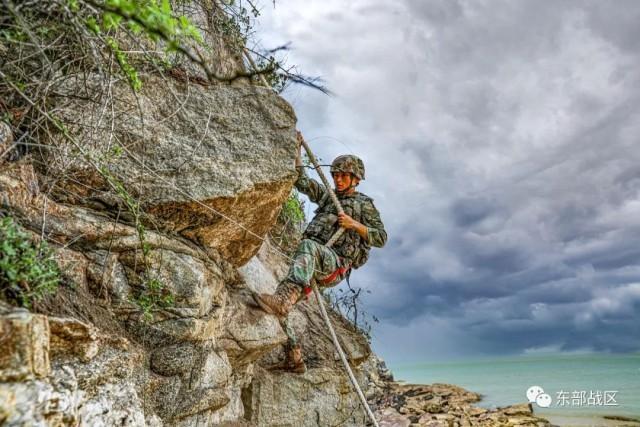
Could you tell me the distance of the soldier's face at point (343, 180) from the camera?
7.18 m

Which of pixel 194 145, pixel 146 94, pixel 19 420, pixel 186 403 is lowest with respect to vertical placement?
pixel 19 420

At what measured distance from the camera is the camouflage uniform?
6.34 meters

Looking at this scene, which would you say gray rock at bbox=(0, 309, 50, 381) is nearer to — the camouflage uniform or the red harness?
the camouflage uniform

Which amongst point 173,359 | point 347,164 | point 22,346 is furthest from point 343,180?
point 22,346

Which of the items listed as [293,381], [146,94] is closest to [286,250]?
[293,381]

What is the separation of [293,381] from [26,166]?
5.11m

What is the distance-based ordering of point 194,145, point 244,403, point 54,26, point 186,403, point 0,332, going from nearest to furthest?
point 0,332, point 54,26, point 186,403, point 194,145, point 244,403

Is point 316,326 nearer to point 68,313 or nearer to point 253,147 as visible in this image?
point 253,147

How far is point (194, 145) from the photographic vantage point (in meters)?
5.23

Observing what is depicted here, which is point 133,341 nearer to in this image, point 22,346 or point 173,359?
point 173,359

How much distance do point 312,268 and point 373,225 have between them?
4.65 feet

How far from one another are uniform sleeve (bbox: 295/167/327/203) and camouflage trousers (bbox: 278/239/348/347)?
967 mm

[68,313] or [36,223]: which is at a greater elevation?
[36,223]

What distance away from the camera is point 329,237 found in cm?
683
